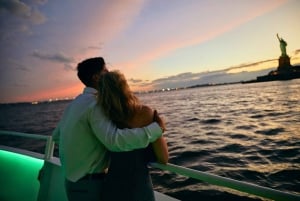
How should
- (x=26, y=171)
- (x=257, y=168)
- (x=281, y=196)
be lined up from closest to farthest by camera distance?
1. (x=281, y=196)
2. (x=26, y=171)
3. (x=257, y=168)

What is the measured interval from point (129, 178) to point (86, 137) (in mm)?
410

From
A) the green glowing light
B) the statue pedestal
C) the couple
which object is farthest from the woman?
the statue pedestal

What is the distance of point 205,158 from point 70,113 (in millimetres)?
8816

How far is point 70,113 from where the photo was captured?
1.70m

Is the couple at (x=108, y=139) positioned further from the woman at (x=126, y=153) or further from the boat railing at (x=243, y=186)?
the boat railing at (x=243, y=186)

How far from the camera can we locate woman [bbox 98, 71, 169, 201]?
1515 mm

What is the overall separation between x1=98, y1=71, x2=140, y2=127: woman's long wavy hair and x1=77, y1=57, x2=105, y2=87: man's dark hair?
0.21m

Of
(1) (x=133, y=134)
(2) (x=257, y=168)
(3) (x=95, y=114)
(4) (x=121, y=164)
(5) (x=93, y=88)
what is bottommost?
(2) (x=257, y=168)

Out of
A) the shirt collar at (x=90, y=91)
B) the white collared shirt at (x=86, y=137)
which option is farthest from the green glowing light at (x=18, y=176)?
the shirt collar at (x=90, y=91)

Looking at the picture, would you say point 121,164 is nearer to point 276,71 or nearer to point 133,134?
point 133,134

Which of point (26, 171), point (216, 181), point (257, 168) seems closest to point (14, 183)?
point (26, 171)

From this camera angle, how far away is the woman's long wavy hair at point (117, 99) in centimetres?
150

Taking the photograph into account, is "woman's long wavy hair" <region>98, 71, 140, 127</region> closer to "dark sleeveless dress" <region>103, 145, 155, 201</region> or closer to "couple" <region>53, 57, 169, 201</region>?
"couple" <region>53, 57, 169, 201</region>

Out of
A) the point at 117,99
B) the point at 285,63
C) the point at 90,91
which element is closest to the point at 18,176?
the point at 90,91
